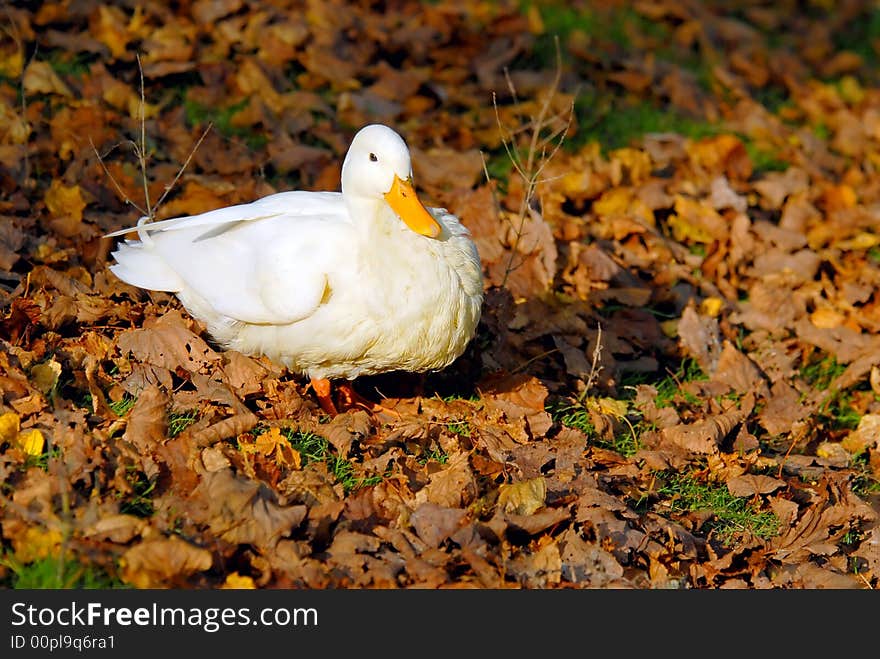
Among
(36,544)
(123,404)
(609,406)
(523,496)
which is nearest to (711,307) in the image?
(609,406)

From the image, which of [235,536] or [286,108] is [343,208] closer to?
[235,536]

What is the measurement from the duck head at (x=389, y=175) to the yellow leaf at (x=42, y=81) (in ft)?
8.93

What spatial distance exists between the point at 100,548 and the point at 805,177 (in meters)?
5.22

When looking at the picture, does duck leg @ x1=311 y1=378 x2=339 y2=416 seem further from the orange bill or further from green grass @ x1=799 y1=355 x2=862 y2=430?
green grass @ x1=799 y1=355 x2=862 y2=430

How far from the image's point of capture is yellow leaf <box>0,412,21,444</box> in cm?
366

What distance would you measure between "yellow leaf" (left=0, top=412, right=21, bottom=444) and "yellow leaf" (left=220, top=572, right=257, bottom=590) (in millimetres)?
954

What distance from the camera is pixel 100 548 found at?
10.8 feet

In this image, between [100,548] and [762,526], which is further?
[762,526]

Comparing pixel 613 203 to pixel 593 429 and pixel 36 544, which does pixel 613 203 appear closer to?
pixel 593 429

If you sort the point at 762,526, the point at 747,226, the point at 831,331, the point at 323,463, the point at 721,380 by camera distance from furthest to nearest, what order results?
the point at 747,226
the point at 831,331
the point at 721,380
the point at 762,526
the point at 323,463

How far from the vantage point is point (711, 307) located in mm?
5691

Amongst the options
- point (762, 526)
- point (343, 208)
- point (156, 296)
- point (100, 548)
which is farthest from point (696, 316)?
point (100, 548)

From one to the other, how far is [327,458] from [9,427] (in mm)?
1102

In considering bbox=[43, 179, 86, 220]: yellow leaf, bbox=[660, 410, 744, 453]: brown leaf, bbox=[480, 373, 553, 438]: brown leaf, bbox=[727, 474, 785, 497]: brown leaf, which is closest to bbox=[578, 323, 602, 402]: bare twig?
bbox=[480, 373, 553, 438]: brown leaf
